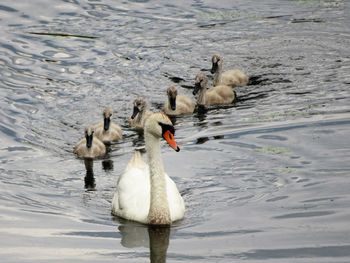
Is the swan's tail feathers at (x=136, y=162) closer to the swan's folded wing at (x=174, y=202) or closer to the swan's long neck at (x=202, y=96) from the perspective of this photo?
the swan's folded wing at (x=174, y=202)

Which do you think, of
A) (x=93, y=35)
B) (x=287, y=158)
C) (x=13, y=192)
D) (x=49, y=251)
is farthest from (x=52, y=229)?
(x=93, y=35)

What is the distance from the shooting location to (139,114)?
711 inches

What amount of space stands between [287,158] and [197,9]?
33.1 feet

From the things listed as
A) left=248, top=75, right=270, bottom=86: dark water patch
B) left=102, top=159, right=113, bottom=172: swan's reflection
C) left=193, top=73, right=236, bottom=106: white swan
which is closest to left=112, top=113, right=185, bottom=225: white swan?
left=102, top=159, right=113, bottom=172: swan's reflection

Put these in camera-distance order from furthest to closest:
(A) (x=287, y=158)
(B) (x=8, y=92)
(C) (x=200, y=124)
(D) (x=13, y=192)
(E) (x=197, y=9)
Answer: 1. (E) (x=197, y=9)
2. (B) (x=8, y=92)
3. (C) (x=200, y=124)
4. (A) (x=287, y=158)
5. (D) (x=13, y=192)

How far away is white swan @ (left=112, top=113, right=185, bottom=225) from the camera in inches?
514

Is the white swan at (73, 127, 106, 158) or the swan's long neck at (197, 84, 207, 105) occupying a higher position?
the swan's long neck at (197, 84, 207, 105)

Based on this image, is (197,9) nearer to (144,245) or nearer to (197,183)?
(197,183)

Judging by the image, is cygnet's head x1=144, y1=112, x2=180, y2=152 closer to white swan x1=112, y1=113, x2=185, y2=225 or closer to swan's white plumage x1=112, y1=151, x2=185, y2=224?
white swan x1=112, y1=113, x2=185, y2=225

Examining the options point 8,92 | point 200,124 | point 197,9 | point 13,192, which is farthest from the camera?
point 197,9

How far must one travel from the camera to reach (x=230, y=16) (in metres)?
24.2

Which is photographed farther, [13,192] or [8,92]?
[8,92]

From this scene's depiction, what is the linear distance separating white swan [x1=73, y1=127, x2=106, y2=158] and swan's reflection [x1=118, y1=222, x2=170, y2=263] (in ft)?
11.2

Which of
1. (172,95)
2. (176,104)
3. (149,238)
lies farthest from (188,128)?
(149,238)
